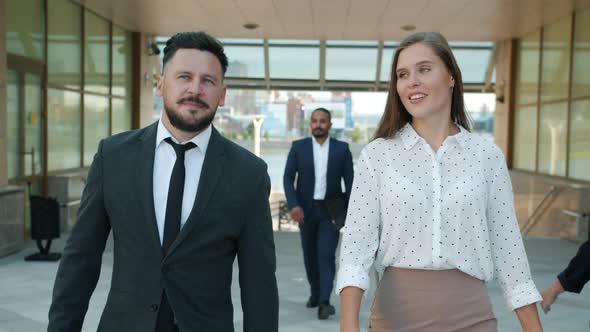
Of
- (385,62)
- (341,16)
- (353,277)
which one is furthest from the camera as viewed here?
(385,62)

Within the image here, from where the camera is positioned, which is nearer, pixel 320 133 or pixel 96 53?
pixel 320 133

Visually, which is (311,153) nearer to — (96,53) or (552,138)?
(96,53)

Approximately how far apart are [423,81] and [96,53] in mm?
12512

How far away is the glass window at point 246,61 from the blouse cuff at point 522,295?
1663cm

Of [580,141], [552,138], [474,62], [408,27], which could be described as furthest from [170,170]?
[474,62]

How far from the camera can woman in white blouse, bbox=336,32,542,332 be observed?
6.35 ft

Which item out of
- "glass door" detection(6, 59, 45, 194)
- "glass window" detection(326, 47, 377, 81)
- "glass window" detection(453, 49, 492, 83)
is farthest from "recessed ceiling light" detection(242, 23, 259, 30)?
"glass window" detection(453, 49, 492, 83)

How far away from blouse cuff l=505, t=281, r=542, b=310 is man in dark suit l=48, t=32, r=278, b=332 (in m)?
0.71

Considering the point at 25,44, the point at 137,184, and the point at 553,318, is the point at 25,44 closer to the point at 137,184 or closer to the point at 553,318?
the point at 553,318

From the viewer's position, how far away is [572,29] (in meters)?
12.8

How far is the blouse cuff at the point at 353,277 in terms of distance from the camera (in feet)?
6.35

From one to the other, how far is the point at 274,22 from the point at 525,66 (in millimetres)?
6439

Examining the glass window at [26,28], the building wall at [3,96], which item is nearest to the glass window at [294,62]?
the glass window at [26,28]

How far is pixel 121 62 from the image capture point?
50.9ft
